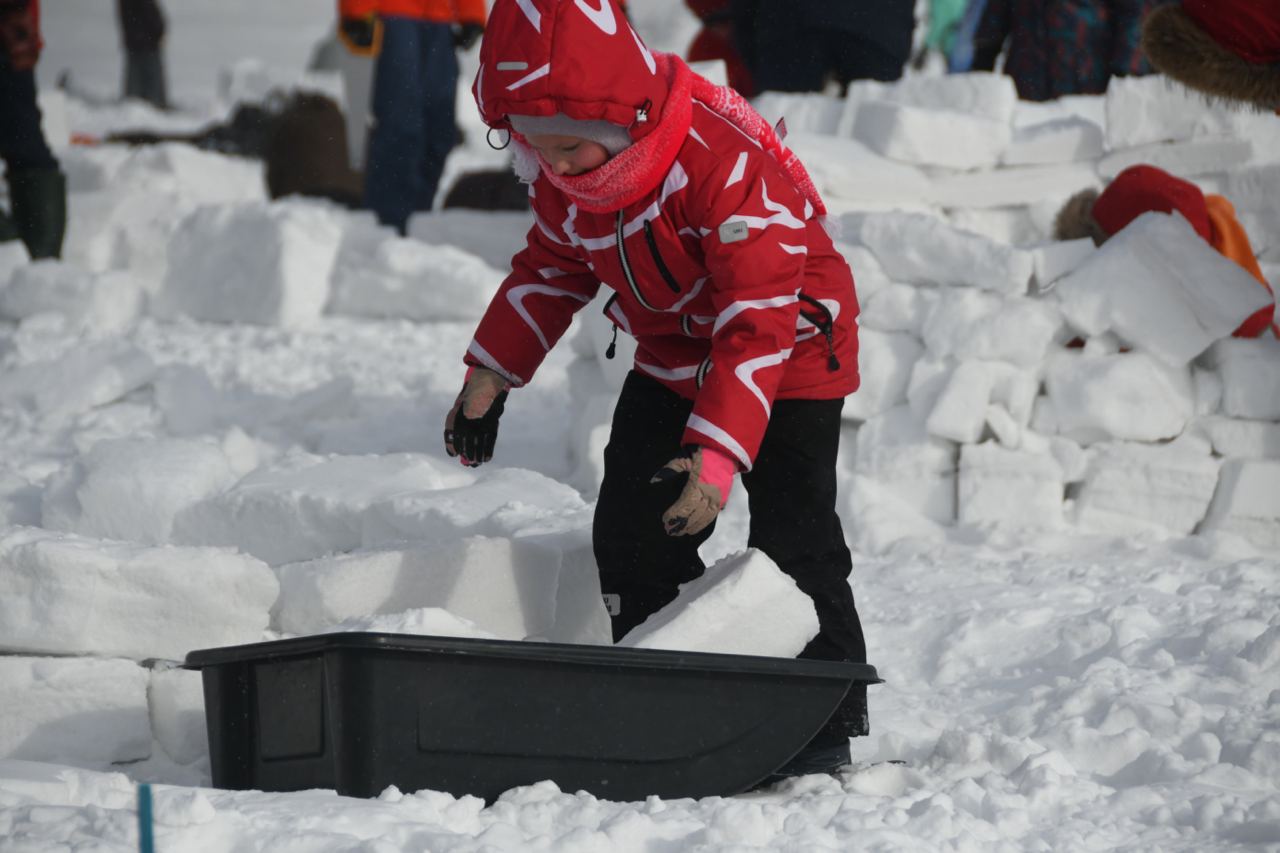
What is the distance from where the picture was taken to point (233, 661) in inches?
79.4

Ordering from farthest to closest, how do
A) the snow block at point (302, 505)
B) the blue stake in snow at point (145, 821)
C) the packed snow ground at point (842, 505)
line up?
the snow block at point (302, 505) → the packed snow ground at point (842, 505) → the blue stake in snow at point (145, 821)

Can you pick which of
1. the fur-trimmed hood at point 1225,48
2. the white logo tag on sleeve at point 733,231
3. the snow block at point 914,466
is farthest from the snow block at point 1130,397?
the white logo tag on sleeve at point 733,231

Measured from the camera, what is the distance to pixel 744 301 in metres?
2.18

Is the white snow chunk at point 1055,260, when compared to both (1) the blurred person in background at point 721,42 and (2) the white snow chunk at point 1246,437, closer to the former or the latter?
(2) the white snow chunk at point 1246,437

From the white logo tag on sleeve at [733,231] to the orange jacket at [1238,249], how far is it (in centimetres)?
231

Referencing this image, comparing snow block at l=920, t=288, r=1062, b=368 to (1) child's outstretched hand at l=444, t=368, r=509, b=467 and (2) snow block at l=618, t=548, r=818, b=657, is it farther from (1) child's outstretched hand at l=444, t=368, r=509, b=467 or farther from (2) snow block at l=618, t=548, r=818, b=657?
(2) snow block at l=618, t=548, r=818, b=657

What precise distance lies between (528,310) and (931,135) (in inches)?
101

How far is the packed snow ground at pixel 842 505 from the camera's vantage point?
2.03 m

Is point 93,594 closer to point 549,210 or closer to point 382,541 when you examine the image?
point 382,541

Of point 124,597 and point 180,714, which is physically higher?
point 124,597

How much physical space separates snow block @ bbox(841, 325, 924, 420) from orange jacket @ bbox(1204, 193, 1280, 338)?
0.85m

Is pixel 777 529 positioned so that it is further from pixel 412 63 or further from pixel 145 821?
pixel 412 63

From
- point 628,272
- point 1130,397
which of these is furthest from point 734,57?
point 628,272

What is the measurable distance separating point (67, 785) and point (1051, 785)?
1.32m
